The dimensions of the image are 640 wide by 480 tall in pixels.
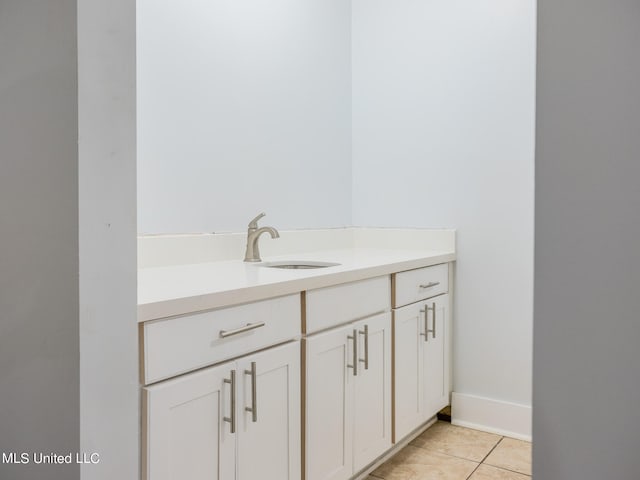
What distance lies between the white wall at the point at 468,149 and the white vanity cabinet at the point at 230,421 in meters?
1.25

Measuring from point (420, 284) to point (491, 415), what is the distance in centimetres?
73

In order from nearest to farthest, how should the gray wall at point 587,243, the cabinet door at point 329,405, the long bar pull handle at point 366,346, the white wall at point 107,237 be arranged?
the gray wall at point 587,243, the white wall at point 107,237, the cabinet door at point 329,405, the long bar pull handle at point 366,346

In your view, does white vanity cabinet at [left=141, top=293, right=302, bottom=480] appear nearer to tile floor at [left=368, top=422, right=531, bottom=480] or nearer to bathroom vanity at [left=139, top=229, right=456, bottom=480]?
bathroom vanity at [left=139, top=229, right=456, bottom=480]

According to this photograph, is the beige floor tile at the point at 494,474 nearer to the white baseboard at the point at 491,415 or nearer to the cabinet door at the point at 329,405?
the white baseboard at the point at 491,415

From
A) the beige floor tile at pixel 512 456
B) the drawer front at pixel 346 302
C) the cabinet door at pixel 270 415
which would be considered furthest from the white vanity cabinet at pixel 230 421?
the beige floor tile at pixel 512 456

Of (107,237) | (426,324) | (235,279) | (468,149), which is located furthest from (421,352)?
(107,237)

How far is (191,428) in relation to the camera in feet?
3.88

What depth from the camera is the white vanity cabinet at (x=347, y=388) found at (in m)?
1.59

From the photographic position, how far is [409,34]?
2639mm

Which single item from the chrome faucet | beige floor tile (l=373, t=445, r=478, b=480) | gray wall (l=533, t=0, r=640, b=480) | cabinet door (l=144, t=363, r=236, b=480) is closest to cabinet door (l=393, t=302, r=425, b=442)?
beige floor tile (l=373, t=445, r=478, b=480)

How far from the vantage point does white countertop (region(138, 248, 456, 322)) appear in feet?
3.77

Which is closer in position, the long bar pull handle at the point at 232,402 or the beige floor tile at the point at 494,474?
the long bar pull handle at the point at 232,402

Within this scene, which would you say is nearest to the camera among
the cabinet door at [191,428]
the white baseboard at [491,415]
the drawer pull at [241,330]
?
the cabinet door at [191,428]

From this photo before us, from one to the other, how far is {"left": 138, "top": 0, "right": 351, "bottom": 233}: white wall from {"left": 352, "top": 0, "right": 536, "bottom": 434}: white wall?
0.21 meters
